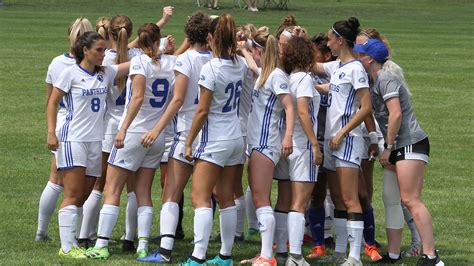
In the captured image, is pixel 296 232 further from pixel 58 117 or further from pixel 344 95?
pixel 58 117

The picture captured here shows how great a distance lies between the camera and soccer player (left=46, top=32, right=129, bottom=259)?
357 inches

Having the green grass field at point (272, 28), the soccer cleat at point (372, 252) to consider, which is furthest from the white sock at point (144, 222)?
the soccer cleat at point (372, 252)

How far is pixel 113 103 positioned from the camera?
386 inches

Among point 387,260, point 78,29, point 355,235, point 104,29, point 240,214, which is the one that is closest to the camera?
point 355,235

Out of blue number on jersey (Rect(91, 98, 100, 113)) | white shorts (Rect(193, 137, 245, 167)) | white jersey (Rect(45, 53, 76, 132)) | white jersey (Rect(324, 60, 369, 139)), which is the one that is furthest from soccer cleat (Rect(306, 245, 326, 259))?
white jersey (Rect(45, 53, 76, 132))

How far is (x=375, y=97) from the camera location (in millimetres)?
9031

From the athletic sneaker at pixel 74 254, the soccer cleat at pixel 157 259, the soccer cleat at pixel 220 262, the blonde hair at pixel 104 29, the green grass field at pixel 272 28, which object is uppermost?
the blonde hair at pixel 104 29

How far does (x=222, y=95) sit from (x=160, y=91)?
0.80 metres

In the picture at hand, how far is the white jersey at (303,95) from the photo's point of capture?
8.77 m

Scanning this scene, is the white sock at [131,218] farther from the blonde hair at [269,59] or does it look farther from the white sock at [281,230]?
the blonde hair at [269,59]

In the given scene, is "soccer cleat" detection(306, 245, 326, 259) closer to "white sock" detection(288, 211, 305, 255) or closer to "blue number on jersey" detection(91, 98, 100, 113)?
"white sock" detection(288, 211, 305, 255)

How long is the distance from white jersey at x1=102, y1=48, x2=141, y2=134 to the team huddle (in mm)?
168

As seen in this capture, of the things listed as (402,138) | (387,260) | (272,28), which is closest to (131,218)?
(387,260)

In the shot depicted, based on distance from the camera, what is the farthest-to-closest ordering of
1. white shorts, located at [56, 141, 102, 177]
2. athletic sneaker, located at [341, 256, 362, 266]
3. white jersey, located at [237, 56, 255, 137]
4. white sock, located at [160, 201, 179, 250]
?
white jersey, located at [237, 56, 255, 137] < white shorts, located at [56, 141, 102, 177] < white sock, located at [160, 201, 179, 250] < athletic sneaker, located at [341, 256, 362, 266]
